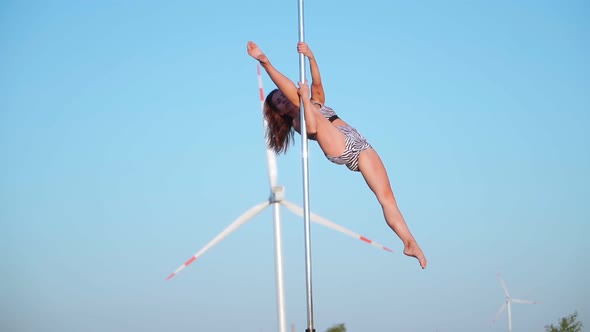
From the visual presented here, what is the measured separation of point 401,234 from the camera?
33.5 ft

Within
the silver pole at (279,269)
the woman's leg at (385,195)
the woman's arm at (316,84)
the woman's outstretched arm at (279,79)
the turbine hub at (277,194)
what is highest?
the turbine hub at (277,194)

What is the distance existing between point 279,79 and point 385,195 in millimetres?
1657

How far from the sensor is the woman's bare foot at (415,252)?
9969 millimetres

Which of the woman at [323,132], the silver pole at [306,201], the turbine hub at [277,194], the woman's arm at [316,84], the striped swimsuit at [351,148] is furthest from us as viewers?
the turbine hub at [277,194]

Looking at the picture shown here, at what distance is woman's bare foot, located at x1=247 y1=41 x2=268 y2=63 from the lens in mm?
10102

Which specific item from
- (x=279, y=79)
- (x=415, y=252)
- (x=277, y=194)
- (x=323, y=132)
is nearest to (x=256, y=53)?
(x=279, y=79)

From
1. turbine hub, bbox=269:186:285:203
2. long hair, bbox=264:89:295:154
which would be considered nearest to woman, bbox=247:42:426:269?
long hair, bbox=264:89:295:154

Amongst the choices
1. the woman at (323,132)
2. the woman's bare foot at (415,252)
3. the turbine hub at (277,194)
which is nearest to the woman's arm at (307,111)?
the woman at (323,132)

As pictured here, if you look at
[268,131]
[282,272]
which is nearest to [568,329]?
[282,272]

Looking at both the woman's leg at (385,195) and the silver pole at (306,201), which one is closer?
the silver pole at (306,201)

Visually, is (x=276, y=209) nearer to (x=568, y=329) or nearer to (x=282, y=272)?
(x=282, y=272)

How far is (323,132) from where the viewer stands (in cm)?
1029

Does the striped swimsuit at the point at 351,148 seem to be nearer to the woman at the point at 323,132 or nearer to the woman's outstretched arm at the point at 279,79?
the woman at the point at 323,132

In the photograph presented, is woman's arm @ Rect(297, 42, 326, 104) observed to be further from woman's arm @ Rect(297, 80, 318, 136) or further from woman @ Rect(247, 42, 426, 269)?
woman's arm @ Rect(297, 80, 318, 136)
